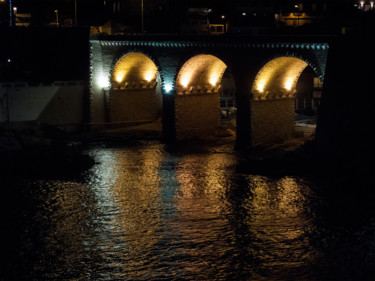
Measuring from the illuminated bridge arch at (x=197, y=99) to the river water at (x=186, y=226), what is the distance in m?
11.0

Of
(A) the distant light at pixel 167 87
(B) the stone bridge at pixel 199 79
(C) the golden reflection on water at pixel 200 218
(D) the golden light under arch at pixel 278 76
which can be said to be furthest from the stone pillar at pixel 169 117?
(D) the golden light under arch at pixel 278 76

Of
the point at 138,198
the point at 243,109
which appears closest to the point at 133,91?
the point at 243,109

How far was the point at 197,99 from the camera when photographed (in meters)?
56.8

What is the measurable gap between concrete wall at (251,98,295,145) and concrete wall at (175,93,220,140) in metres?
7.82

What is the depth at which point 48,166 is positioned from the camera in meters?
45.1

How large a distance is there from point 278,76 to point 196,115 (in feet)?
33.0

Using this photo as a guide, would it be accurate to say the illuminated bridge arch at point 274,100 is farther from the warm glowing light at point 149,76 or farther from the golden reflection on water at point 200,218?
the warm glowing light at point 149,76

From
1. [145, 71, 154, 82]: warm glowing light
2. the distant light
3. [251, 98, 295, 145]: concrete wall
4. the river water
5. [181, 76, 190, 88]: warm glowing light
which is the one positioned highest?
[145, 71, 154, 82]: warm glowing light

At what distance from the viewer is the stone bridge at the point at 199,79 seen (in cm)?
4800

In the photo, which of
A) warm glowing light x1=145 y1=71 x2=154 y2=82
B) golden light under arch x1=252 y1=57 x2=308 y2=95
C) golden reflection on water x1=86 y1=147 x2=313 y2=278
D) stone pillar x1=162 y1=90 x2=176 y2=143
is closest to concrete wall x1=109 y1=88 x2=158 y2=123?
warm glowing light x1=145 y1=71 x2=154 y2=82

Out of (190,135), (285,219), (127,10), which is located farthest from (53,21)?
(285,219)

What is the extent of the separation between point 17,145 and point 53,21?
42.2 meters

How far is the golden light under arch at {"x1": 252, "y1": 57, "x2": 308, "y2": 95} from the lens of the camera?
48.1 metres

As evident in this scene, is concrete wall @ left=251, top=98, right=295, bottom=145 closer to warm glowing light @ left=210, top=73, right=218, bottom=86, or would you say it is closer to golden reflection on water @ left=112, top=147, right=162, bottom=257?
warm glowing light @ left=210, top=73, right=218, bottom=86
